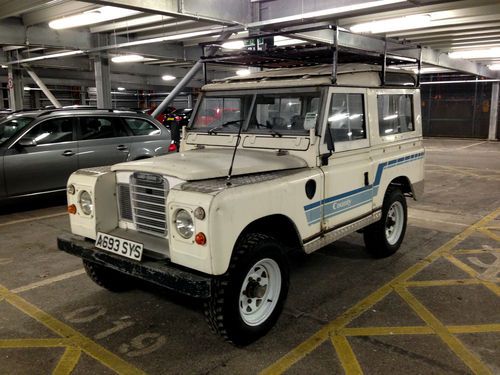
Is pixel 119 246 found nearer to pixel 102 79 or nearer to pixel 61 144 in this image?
pixel 61 144

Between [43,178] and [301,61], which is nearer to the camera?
[301,61]

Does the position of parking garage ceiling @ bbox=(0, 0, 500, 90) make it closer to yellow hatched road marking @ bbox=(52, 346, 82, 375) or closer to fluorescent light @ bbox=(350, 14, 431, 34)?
fluorescent light @ bbox=(350, 14, 431, 34)

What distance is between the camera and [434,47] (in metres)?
14.7

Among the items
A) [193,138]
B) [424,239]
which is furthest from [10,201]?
[424,239]

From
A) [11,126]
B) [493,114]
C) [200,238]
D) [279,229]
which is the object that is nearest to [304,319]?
[279,229]

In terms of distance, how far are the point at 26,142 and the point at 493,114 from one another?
22188 mm

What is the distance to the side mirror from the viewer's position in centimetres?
729

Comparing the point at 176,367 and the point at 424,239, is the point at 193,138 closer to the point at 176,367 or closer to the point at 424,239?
the point at 176,367

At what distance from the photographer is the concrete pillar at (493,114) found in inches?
882

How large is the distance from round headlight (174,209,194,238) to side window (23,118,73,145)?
5352 mm

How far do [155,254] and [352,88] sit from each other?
8.30 ft

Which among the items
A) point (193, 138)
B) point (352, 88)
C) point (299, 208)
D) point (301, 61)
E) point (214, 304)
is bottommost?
point (214, 304)

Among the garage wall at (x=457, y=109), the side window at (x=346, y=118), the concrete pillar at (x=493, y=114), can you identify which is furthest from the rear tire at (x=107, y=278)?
the garage wall at (x=457, y=109)

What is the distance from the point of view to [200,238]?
9.90 ft
